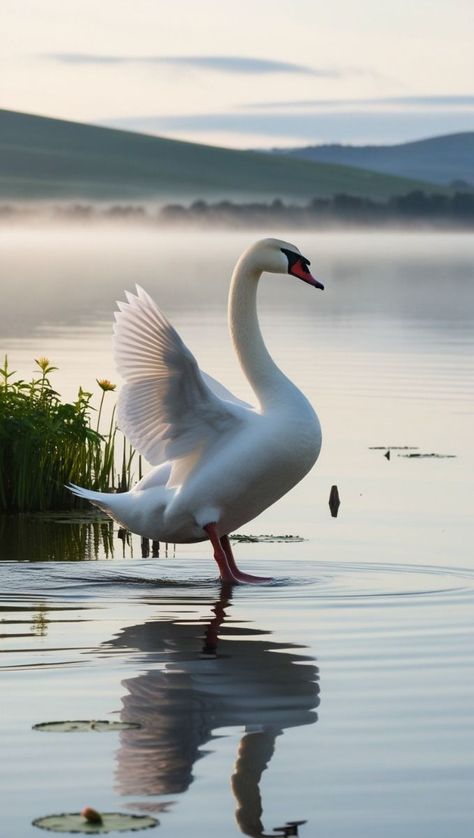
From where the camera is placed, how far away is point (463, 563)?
12.6m

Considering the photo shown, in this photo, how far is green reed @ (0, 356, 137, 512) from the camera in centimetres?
1469

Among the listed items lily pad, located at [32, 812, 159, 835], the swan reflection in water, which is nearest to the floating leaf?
the swan reflection in water

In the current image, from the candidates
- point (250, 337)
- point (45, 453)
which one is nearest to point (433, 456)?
point (45, 453)

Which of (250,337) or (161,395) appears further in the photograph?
(250,337)

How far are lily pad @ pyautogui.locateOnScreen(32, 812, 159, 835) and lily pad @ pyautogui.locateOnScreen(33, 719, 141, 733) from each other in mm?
1184

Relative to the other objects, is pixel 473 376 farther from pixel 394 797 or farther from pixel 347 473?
pixel 394 797

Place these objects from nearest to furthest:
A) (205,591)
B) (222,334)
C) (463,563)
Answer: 1. (205,591)
2. (463,563)
3. (222,334)

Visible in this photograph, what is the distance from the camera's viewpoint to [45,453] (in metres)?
14.7

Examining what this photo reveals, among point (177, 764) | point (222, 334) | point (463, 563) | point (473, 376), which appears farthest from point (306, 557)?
point (222, 334)

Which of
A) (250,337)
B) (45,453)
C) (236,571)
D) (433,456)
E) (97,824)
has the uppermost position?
(250,337)

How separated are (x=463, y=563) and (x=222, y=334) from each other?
2591 centimetres

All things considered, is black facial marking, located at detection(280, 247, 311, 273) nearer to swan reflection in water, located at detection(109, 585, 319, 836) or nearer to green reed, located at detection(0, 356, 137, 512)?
green reed, located at detection(0, 356, 137, 512)

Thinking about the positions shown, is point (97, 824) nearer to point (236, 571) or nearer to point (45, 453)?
point (236, 571)

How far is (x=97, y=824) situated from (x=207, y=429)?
5799 mm
